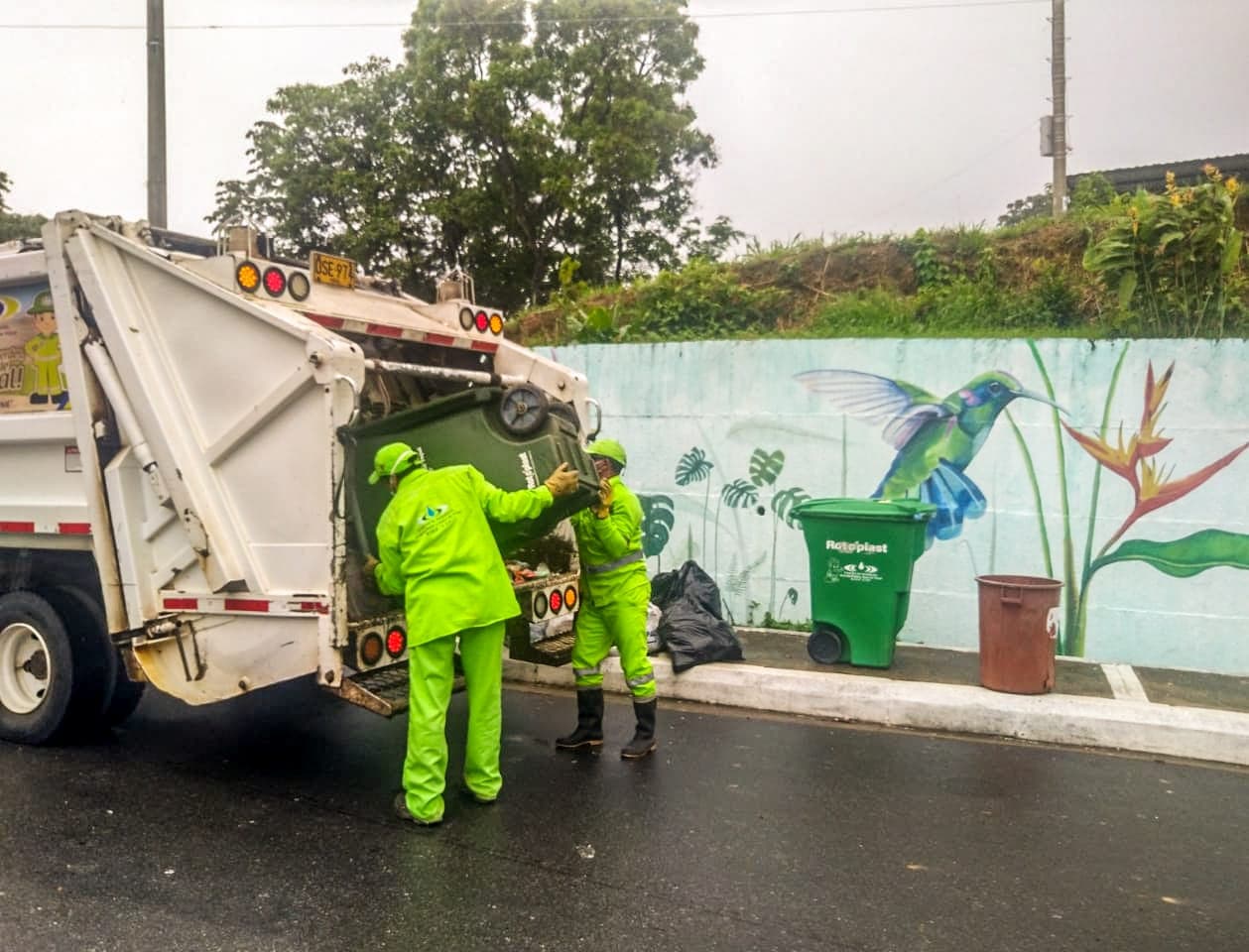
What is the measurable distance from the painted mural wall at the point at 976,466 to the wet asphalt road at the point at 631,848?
1.84 m

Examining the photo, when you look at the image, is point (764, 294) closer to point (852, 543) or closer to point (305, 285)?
point (852, 543)

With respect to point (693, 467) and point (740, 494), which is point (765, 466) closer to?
point (740, 494)

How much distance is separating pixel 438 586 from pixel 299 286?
1655 millimetres

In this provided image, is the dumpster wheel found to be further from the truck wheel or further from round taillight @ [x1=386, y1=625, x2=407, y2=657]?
round taillight @ [x1=386, y1=625, x2=407, y2=657]

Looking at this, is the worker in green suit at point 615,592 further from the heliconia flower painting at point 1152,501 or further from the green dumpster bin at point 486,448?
the heliconia flower painting at point 1152,501

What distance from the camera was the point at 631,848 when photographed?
3947mm

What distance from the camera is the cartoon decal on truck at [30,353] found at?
4941 millimetres

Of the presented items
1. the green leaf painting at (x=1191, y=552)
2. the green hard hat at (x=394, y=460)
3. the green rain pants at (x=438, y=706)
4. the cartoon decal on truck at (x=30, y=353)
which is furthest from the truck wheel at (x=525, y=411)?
the green leaf painting at (x=1191, y=552)

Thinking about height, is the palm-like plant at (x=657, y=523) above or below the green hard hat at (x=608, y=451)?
below

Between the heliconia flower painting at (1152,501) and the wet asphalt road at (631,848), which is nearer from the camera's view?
the wet asphalt road at (631,848)

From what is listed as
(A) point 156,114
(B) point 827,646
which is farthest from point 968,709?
(A) point 156,114

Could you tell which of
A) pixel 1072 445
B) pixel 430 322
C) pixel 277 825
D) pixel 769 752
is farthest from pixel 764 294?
pixel 277 825

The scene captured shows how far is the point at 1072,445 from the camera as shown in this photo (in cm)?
688

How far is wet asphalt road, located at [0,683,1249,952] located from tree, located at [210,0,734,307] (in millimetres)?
16357
